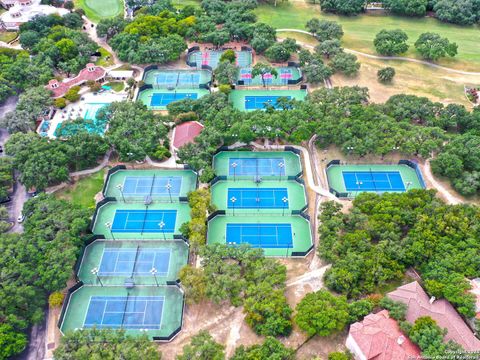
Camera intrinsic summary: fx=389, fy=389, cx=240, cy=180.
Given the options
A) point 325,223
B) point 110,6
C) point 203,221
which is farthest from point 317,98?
point 110,6

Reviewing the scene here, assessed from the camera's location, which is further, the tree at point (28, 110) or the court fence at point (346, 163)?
the tree at point (28, 110)

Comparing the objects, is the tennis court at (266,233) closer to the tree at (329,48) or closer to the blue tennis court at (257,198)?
the blue tennis court at (257,198)

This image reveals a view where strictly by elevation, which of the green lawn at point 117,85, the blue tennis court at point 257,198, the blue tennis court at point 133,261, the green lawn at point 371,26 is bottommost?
the blue tennis court at point 133,261

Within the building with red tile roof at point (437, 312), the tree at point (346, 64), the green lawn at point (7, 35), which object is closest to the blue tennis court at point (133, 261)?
the building with red tile roof at point (437, 312)

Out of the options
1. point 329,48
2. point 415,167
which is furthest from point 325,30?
point 415,167

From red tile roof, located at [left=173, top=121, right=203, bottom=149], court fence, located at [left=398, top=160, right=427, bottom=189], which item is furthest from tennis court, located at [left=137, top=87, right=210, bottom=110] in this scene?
court fence, located at [left=398, top=160, right=427, bottom=189]

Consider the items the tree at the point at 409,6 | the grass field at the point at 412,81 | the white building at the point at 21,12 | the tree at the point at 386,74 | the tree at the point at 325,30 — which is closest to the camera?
the grass field at the point at 412,81

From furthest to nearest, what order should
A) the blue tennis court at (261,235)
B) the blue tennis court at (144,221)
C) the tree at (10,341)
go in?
the blue tennis court at (144,221)
the blue tennis court at (261,235)
the tree at (10,341)

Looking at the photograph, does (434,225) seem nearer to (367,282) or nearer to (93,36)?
(367,282)
